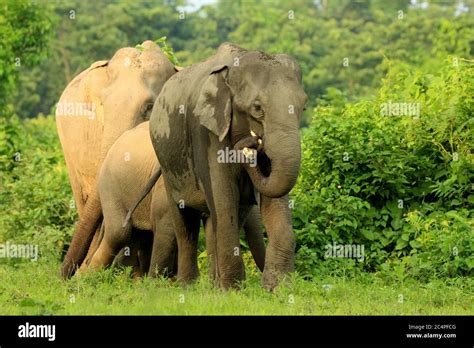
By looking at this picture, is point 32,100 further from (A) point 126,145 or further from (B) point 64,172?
(A) point 126,145

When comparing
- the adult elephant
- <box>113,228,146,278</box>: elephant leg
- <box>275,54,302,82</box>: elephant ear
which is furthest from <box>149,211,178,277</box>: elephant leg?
<box>275,54,302,82</box>: elephant ear

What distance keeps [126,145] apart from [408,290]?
3143 mm

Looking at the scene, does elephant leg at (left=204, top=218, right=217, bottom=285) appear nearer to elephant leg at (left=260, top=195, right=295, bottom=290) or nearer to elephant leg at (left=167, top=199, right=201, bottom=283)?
elephant leg at (left=167, top=199, right=201, bottom=283)

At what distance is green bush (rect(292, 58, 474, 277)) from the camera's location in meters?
11.0

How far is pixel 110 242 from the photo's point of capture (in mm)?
11578

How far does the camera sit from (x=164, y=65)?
12523 mm

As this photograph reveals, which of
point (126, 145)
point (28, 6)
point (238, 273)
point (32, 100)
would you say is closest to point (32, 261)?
point (126, 145)

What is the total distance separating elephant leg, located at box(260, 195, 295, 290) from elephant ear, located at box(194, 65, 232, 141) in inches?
26.3

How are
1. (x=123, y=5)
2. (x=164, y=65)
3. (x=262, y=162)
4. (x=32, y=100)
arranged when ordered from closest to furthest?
1. (x=262, y=162)
2. (x=164, y=65)
3. (x=32, y=100)
4. (x=123, y=5)

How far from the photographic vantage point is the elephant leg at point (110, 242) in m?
11.5

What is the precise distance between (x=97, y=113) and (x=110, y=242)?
72.1 inches

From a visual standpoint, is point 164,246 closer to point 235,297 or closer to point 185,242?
point 185,242

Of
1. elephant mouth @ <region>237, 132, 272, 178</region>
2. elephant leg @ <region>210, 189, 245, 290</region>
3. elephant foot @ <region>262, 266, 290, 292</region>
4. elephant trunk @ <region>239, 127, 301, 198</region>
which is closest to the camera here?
elephant trunk @ <region>239, 127, 301, 198</region>

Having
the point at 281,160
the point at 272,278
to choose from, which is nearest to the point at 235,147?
the point at 281,160
